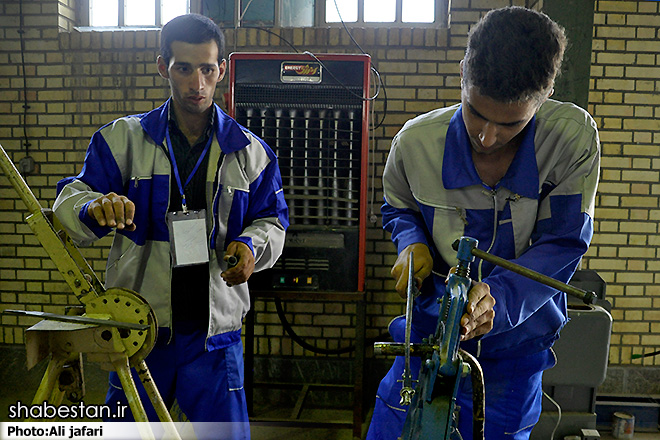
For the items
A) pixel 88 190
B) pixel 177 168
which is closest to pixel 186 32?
pixel 177 168

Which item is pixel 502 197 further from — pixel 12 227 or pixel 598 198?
pixel 12 227

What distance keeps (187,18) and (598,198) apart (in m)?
2.58

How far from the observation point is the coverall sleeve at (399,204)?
134 centimetres

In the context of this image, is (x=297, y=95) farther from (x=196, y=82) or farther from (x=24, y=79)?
(x=24, y=79)

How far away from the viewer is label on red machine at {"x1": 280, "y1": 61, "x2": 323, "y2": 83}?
2422 millimetres

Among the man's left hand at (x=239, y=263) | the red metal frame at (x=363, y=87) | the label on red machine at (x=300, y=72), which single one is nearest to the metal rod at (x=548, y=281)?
the man's left hand at (x=239, y=263)

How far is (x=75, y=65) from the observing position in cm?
314

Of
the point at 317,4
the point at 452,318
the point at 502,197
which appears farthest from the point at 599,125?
the point at 452,318

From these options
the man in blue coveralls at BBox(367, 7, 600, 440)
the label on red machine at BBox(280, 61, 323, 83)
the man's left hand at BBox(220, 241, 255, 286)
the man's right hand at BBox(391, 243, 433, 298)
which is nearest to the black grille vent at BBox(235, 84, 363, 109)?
the label on red machine at BBox(280, 61, 323, 83)

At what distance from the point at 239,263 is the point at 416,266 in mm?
679

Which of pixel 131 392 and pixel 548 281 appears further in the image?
pixel 131 392

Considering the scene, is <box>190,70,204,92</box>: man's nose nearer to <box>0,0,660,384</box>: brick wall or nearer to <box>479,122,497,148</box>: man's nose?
<box>479,122,497,148</box>: man's nose

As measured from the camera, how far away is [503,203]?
1.21 metres

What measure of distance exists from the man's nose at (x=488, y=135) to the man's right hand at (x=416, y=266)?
0.98 ft
